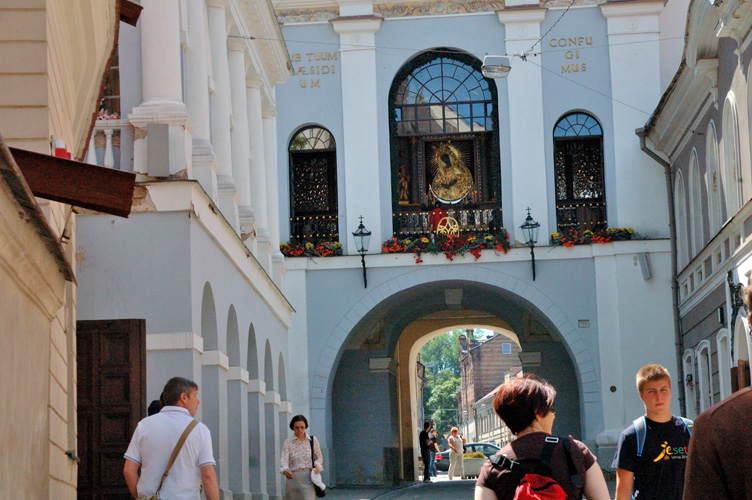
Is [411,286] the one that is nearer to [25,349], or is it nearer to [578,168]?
[578,168]

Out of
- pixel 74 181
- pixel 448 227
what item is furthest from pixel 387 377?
pixel 74 181

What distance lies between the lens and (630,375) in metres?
25.6

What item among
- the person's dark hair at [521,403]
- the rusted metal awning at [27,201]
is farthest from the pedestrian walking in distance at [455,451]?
the person's dark hair at [521,403]

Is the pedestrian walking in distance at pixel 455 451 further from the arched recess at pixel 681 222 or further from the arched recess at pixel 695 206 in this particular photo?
the arched recess at pixel 695 206

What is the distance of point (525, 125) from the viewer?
1052 inches

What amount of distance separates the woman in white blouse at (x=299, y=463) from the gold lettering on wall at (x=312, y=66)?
1534 cm

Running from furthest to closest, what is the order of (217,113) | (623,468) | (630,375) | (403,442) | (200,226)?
(403,442), (630,375), (217,113), (200,226), (623,468)

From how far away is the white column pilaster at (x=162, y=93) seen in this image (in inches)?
556

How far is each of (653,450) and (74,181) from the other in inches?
146

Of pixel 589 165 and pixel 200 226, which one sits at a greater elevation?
pixel 589 165

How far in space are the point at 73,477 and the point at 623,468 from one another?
559cm

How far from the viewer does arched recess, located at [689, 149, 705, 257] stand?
918 inches

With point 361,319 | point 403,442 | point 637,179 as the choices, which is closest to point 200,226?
point 361,319

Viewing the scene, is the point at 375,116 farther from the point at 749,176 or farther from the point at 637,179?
the point at 749,176
